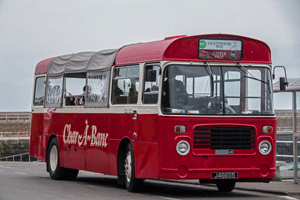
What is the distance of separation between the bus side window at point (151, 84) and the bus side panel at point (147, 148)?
36 centimetres

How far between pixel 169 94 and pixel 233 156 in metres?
1.82

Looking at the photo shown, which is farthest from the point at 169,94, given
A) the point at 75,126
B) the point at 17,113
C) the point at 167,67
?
the point at 17,113

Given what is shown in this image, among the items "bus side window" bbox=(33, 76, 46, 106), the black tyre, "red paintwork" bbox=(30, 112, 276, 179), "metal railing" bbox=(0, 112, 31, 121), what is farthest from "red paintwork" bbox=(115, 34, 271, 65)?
"metal railing" bbox=(0, 112, 31, 121)

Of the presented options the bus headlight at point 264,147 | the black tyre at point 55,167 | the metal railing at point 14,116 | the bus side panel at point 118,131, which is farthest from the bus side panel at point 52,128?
the metal railing at point 14,116

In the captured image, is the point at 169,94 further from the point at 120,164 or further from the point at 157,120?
the point at 120,164

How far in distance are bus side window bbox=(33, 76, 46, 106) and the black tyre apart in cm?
172

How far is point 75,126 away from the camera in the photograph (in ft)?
63.6

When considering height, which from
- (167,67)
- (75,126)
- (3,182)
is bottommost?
(3,182)

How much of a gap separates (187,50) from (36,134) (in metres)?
8.95

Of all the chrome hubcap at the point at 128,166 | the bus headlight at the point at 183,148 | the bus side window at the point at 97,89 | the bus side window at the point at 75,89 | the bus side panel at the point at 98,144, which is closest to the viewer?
the bus headlight at the point at 183,148

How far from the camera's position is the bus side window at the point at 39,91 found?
22.3 meters

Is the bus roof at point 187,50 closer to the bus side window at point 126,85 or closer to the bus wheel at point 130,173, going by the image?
the bus side window at point 126,85

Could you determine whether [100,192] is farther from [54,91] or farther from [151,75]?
[54,91]

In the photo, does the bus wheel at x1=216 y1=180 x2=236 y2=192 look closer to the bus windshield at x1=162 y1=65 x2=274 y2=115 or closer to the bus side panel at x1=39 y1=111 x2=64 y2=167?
the bus windshield at x1=162 y1=65 x2=274 y2=115
